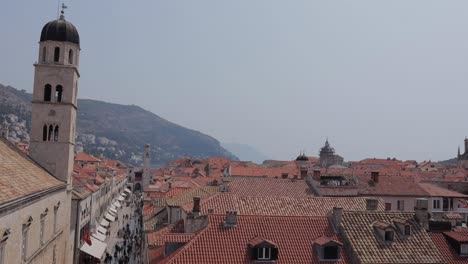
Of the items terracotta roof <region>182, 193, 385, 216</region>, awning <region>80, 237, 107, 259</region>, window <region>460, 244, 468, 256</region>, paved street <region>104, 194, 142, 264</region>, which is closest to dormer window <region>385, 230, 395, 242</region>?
window <region>460, 244, 468, 256</region>

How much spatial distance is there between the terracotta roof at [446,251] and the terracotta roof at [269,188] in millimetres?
16652

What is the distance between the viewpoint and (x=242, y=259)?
23.9 metres

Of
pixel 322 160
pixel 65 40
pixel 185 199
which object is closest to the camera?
pixel 65 40

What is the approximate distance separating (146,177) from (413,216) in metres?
118

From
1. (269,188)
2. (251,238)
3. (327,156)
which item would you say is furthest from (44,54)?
(327,156)

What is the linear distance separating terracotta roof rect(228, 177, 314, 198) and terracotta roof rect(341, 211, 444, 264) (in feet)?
57.1

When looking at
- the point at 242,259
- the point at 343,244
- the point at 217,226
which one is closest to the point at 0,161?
the point at 217,226

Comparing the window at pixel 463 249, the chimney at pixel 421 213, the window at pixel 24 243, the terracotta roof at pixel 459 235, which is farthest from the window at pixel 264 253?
the window at pixel 463 249

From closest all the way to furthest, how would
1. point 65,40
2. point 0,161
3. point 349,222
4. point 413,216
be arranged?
1. point 0,161
2. point 349,222
3. point 413,216
4. point 65,40

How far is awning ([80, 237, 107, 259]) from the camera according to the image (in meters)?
44.4

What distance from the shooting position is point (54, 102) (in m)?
35.2

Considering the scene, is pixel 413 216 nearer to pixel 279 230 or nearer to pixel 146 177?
pixel 279 230

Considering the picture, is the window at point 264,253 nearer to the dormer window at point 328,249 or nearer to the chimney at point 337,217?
the dormer window at point 328,249

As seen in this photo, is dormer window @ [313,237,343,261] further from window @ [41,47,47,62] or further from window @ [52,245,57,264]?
window @ [41,47,47,62]
